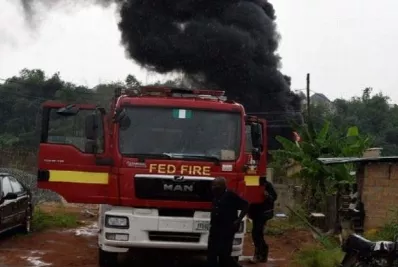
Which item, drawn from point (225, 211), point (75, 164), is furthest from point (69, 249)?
point (225, 211)

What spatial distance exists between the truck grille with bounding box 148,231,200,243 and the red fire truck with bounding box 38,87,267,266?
0.01 m

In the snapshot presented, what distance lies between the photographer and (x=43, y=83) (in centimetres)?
4381

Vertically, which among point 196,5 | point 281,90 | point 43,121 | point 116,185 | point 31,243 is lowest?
point 31,243

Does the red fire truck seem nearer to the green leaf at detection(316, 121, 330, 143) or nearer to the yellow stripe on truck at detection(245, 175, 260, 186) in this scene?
the yellow stripe on truck at detection(245, 175, 260, 186)

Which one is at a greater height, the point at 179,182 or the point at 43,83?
the point at 43,83

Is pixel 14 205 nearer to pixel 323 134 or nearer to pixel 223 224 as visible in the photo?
pixel 223 224

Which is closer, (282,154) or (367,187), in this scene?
(367,187)

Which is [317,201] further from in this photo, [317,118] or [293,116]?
[317,118]

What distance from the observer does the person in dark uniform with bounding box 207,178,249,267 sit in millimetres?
7293

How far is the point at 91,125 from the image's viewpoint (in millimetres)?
8547

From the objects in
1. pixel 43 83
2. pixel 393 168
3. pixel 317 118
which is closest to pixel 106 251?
pixel 393 168

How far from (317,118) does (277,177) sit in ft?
51.7

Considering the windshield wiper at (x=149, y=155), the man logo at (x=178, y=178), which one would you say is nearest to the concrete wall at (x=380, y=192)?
the man logo at (x=178, y=178)

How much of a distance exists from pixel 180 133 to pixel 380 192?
130 inches
